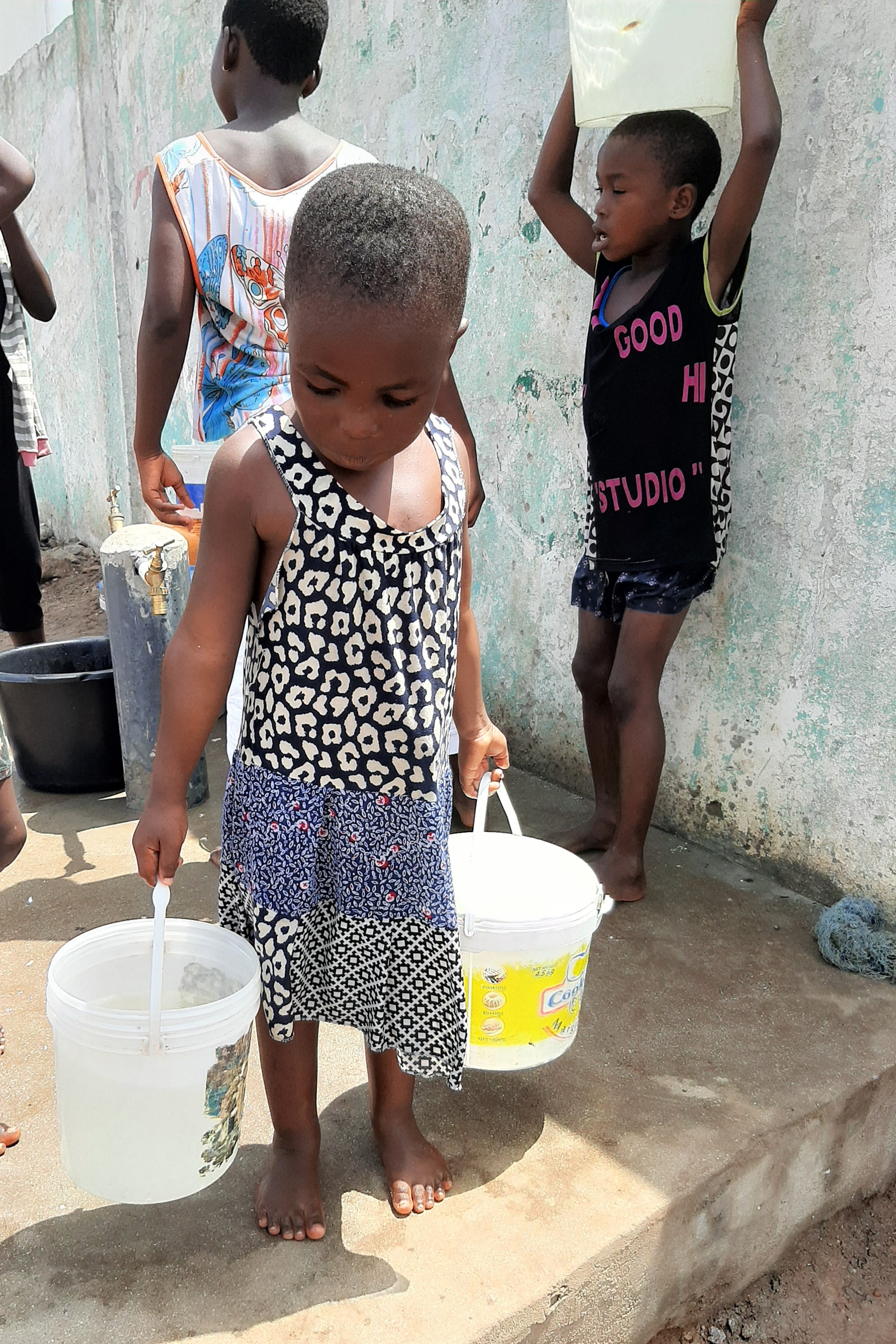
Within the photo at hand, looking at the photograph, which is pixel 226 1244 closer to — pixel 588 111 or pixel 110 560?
pixel 110 560

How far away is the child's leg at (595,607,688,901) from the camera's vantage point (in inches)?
101

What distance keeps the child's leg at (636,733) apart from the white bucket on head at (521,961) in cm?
69

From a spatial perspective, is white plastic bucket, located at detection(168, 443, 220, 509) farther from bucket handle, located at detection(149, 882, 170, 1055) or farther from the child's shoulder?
bucket handle, located at detection(149, 882, 170, 1055)

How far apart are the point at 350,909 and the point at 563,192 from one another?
2013 mm

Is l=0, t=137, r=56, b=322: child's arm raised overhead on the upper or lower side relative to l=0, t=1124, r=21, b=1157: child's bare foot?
upper

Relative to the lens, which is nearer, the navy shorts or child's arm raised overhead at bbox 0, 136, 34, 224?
the navy shorts

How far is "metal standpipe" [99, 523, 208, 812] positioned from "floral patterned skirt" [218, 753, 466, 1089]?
1.46 meters

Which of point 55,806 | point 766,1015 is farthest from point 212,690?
point 55,806

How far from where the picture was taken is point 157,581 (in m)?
2.86

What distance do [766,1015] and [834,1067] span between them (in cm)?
19

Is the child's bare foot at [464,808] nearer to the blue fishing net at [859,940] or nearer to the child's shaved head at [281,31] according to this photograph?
the blue fishing net at [859,940]

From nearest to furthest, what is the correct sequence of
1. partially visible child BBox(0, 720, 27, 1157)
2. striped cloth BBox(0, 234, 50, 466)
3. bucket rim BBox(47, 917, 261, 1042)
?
bucket rim BBox(47, 917, 261, 1042), partially visible child BBox(0, 720, 27, 1157), striped cloth BBox(0, 234, 50, 466)

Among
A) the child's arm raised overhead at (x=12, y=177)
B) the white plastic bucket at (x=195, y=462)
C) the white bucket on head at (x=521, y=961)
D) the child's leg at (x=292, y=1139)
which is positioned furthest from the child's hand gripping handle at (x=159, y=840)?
the child's arm raised overhead at (x=12, y=177)

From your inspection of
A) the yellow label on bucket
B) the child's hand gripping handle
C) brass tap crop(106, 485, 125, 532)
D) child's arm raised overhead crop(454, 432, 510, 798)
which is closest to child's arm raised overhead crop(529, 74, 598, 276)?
child's arm raised overhead crop(454, 432, 510, 798)
